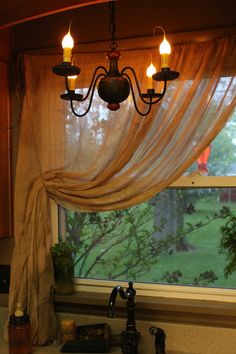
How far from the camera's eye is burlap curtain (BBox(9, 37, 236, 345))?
5.30 feet

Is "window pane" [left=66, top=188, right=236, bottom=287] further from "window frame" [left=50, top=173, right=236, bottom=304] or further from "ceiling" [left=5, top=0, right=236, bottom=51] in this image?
"ceiling" [left=5, top=0, right=236, bottom=51]

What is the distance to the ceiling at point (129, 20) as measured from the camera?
167 cm

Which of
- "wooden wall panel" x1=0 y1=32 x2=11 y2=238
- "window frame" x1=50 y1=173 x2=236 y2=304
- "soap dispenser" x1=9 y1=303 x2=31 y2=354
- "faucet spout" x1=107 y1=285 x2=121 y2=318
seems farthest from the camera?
"wooden wall panel" x1=0 y1=32 x2=11 y2=238

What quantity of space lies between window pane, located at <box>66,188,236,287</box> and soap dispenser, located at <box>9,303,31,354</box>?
0.40m

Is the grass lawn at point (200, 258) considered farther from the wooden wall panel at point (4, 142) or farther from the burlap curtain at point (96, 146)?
the wooden wall panel at point (4, 142)

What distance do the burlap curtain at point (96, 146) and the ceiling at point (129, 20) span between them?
4.1 inches

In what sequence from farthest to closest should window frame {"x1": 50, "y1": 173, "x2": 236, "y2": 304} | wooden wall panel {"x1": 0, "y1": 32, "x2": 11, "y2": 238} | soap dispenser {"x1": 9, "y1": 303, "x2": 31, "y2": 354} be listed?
wooden wall panel {"x1": 0, "y1": 32, "x2": 11, "y2": 238} < window frame {"x1": 50, "y1": 173, "x2": 236, "y2": 304} < soap dispenser {"x1": 9, "y1": 303, "x2": 31, "y2": 354}

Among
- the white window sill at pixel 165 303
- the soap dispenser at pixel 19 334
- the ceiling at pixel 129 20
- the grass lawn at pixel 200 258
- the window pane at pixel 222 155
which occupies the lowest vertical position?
the soap dispenser at pixel 19 334

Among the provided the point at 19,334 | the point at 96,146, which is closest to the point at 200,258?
the point at 96,146

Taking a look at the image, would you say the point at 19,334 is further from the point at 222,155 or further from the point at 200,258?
the point at 222,155

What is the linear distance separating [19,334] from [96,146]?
885 mm

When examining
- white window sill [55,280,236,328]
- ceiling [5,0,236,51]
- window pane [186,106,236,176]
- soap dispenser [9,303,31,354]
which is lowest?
soap dispenser [9,303,31,354]

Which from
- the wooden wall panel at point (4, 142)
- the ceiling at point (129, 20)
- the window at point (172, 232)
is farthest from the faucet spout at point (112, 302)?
the ceiling at point (129, 20)

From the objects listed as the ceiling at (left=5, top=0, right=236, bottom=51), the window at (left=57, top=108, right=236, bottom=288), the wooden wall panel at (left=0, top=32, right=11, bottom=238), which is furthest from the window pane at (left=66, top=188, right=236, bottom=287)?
the ceiling at (left=5, top=0, right=236, bottom=51)
